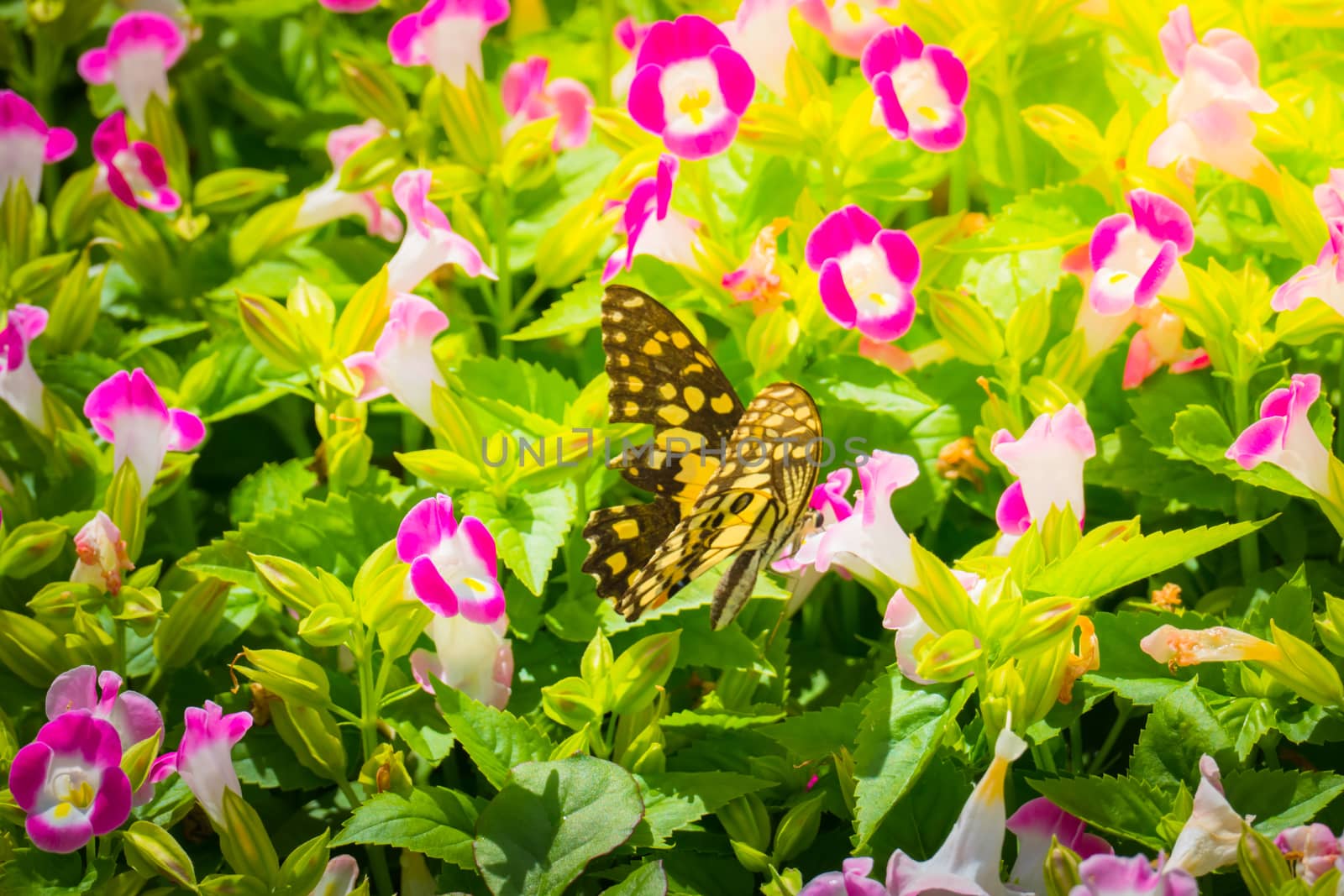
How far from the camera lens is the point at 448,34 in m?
1.08

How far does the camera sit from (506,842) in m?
0.73

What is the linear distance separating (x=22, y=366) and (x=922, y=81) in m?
0.72

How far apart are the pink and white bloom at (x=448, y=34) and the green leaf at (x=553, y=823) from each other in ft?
2.03

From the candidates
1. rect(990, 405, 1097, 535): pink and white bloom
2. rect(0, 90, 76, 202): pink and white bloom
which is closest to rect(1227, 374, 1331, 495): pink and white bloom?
rect(990, 405, 1097, 535): pink and white bloom

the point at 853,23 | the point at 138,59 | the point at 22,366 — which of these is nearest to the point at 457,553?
the point at 22,366

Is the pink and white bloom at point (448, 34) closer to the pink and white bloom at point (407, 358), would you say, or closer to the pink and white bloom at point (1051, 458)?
the pink and white bloom at point (407, 358)

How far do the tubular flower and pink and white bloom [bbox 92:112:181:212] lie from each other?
854 millimetres

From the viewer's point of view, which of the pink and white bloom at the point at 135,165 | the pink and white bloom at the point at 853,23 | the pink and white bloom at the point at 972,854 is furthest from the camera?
the pink and white bloom at the point at 135,165

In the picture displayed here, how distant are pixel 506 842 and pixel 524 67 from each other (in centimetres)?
78

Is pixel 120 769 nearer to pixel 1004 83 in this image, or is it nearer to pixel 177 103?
pixel 1004 83

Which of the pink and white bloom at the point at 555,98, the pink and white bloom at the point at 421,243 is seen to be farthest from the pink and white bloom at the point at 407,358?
the pink and white bloom at the point at 555,98

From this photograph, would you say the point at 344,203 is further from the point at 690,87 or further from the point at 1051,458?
the point at 1051,458

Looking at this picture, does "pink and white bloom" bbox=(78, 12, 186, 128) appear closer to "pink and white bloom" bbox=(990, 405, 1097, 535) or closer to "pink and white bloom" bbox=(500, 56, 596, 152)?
"pink and white bloom" bbox=(500, 56, 596, 152)

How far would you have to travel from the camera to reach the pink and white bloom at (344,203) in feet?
3.95
